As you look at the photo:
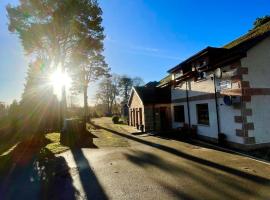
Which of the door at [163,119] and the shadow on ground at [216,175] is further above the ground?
the door at [163,119]

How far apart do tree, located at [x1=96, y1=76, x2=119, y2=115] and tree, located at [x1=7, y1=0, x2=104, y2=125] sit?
118 ft

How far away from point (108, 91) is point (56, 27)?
40.5 m

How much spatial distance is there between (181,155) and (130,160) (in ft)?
8.43

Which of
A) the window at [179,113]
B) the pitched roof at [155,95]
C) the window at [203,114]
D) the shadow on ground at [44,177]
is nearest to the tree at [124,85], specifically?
the pitched roof at [155,95]

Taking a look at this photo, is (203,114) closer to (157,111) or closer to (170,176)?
(157,111)

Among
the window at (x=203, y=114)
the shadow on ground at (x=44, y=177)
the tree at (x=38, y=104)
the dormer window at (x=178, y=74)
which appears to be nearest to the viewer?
the shadow on ground at (x=44, y=177)

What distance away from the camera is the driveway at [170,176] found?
5.32 meters

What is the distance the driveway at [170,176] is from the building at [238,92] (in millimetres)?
1998

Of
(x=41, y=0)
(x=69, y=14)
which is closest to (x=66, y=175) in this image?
(x=69, y=14)

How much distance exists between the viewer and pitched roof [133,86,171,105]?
19.3 meters

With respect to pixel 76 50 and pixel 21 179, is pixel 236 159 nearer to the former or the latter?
pixel 21 179

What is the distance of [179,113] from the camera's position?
1736cm

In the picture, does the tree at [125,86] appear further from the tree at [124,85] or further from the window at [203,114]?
the window at [203,114]

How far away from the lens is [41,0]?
17562 millimetres
